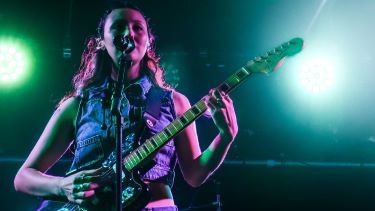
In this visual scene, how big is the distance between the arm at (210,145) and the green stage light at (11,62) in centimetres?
372

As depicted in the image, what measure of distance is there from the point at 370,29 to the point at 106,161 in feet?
15.6

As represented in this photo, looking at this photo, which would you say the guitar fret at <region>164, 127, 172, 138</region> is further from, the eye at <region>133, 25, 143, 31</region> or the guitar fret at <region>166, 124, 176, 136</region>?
the eye at <region>133, 25, 143, 31</region>

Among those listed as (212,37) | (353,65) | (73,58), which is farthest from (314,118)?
(73,58)

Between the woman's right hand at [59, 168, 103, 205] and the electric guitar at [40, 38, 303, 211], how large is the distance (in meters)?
0.05

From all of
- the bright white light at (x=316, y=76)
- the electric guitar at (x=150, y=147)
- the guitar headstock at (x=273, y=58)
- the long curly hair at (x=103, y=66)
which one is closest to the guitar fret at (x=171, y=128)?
the electric guitar at (x=150, y=147)

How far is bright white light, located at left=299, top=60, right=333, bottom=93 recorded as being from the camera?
6.20 m

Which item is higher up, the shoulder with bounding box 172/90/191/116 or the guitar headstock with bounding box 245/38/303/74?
the guitar headstock with bounding box 245/38/303/74

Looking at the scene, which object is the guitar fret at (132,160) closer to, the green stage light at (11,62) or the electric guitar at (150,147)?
the electric guitar at (150,147)

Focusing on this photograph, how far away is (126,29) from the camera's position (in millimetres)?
2871

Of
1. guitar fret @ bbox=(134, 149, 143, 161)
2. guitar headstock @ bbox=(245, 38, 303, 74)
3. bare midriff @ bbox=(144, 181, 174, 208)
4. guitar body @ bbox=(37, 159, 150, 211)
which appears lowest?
bare midriff @ bbox=(144, 181, 174, 208)

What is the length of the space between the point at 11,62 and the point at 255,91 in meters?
3.45

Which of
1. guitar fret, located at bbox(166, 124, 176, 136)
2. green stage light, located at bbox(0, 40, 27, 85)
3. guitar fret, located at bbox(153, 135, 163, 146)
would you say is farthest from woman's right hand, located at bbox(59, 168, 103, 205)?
green stage light, located at bbox(0, 40, 27, 85)

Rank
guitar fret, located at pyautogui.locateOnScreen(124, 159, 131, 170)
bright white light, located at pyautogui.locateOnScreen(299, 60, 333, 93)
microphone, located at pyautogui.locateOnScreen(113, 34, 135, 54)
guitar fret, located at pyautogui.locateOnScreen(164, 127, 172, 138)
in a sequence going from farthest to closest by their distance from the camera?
bright white light, located at pyautogui.locateOnScreen(299, 60, 333, 93)
guitar fret, located at pyautogui.locateOnScreen(164, 127, 172, 138)
guitar fret, located at pyautogui.locateOnScreen(124, 159, 131, 170)
microphone, located at pyautogui.locateOnScreen(113, 34, 135, 54)

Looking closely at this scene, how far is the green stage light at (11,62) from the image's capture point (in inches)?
233
